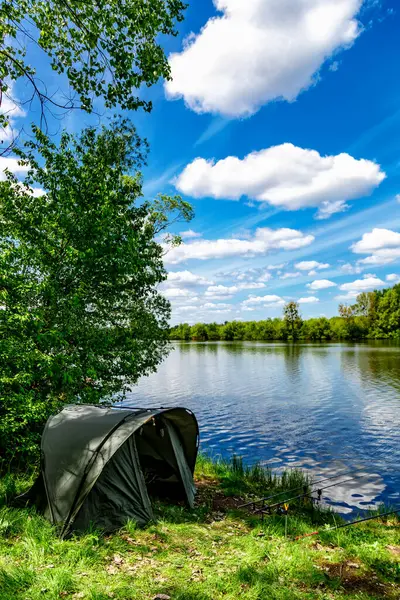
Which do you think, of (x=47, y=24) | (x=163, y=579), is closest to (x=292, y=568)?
(x=163, y=579)

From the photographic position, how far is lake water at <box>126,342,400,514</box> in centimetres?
1684

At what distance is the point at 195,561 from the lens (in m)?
7.32

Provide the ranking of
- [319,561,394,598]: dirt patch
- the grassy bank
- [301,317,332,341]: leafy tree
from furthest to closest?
[301,317,332,341]: leafy tree < [319,561,394,598]: dirt patch < the grassy bank

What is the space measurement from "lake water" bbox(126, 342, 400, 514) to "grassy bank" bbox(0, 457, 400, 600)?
511 cm

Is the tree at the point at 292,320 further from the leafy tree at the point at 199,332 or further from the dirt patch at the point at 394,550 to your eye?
the dirt patch at the point at 394,550

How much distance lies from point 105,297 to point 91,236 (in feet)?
11.1

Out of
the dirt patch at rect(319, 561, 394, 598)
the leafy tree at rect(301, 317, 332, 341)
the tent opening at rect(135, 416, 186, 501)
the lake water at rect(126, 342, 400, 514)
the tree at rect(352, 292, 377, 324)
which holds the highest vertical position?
the tree at rect(352, 292, 377, 324)

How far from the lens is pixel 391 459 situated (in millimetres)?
18172

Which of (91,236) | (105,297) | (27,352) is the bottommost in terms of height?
(27,352)

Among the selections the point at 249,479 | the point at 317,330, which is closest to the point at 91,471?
the point at 249,479

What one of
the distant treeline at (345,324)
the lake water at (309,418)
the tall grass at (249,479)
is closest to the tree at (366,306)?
the distant treeline at (345,324)

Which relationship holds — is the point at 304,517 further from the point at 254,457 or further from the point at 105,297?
the point at 105,297

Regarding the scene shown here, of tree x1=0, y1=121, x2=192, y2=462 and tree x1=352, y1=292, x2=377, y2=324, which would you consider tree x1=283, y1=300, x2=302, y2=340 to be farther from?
tree x1=0, y1=121, x2=192, y2=462

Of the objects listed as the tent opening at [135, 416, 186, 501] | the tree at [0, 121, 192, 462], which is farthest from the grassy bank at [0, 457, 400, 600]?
the tree at [0, 121, 192, 462]
